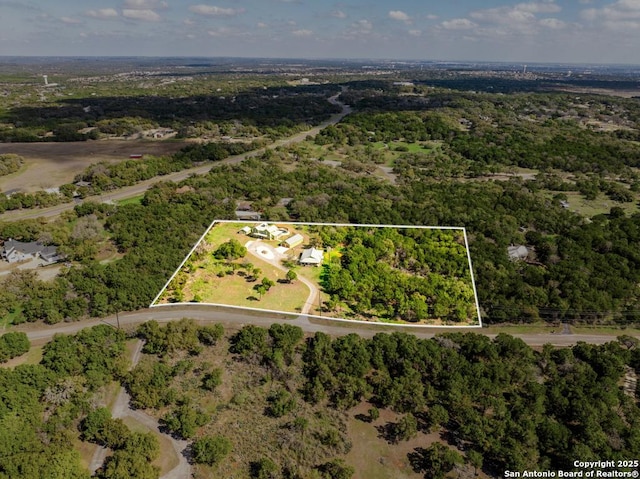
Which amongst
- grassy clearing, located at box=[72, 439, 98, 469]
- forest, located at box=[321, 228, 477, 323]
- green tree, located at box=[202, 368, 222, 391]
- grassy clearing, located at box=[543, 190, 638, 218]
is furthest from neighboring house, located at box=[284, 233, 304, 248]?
grassy clearing, located at box=[543, 190, 638, 218]

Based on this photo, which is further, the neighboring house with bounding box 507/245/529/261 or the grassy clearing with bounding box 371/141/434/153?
the grassy clearing with bounding box 371/141/434/153

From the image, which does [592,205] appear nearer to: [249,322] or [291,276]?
[291,276]

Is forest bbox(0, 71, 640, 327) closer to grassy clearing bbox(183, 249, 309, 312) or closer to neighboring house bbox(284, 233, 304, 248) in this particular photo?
grassy clearing bbox(183, 249, 309, 312)

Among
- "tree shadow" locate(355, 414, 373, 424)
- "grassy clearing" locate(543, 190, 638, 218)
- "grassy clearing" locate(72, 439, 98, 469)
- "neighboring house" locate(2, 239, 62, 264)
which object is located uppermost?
"grassy clearing" locate(543, 190, 638, 218)

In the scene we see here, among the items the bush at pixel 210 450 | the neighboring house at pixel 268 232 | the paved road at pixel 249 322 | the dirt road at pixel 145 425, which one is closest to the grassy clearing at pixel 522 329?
the paved road at pixel 249 322

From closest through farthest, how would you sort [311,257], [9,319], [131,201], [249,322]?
[249,322]
[311,257]
[9,319]
[131,201]

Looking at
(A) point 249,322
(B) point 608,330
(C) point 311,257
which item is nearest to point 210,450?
(A) point 249,322

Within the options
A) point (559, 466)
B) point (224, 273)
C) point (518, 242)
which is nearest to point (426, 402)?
point (559, 466)
